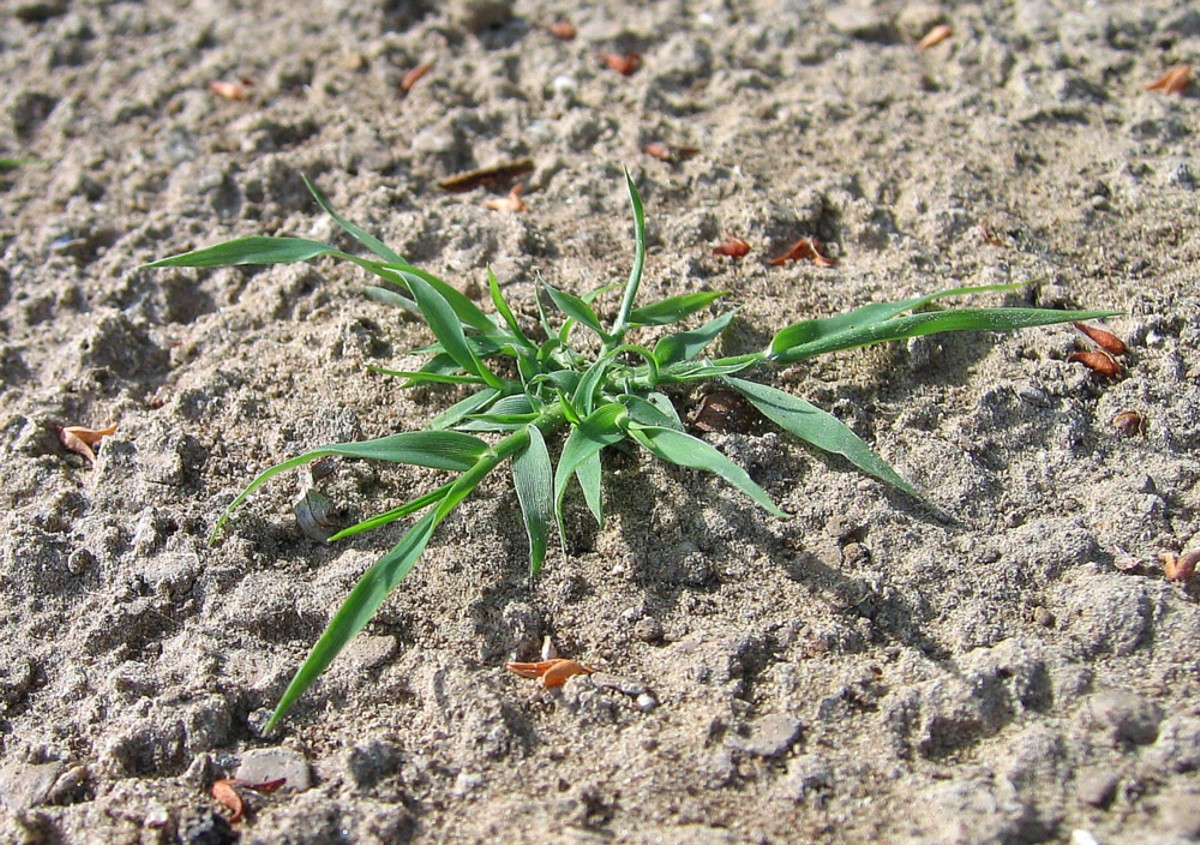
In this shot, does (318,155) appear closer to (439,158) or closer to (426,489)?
(439,158)

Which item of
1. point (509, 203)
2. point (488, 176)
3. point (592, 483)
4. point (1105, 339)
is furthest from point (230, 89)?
point (1105, 339)

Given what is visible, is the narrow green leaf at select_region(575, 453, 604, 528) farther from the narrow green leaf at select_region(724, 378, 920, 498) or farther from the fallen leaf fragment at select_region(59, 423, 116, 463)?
the fallen leaf fragment at select_region(59, 423, 116, 463)

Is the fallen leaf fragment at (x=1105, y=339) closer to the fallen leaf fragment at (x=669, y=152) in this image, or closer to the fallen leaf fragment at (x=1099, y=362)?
the fallen leaf fragment at (x=1099, y=362)

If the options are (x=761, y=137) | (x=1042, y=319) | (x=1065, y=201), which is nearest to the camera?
(x=1042, y=319)

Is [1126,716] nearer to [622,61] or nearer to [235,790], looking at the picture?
[235,790]

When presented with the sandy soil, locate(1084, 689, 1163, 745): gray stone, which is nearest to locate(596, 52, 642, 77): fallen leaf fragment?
the sandy soil

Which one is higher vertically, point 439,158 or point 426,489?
point 439,158

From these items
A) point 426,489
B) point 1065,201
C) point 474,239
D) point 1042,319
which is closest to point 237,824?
point 426,489
